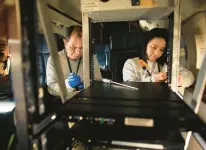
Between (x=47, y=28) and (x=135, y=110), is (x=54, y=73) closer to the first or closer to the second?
(x=47, y=28)

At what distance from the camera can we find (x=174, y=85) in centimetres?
110

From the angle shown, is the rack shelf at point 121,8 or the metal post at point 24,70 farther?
the rack shelf at point 121,8

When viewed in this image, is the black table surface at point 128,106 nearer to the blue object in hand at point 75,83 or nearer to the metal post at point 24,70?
the metal post at point 24,70

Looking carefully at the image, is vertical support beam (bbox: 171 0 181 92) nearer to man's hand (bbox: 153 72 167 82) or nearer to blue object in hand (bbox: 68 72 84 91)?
man's hand (bbox: 153 72 167 82)

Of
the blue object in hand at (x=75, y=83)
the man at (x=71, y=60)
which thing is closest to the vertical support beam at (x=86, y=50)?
the blue object in hand at (x=75, y=83)

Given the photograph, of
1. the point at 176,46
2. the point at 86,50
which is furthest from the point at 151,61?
the point at 86,50

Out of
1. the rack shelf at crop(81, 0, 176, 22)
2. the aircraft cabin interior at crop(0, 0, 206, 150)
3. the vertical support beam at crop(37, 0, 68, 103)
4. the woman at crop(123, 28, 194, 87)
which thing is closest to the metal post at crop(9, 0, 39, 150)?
the aircraft cabin interior at crop(0, 0, 206, 150)

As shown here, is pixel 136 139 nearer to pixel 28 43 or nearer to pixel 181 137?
pixel 181 137

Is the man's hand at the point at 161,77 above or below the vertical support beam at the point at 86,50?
below

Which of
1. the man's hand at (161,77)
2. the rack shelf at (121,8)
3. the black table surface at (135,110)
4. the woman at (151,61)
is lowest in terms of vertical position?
the black table surface at (135,110)

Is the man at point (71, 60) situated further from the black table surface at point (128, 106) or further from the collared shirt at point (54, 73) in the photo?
the black table surface at point (128, 106)

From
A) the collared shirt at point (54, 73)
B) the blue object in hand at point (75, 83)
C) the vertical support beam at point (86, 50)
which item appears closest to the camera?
the vertical support beam at point (86, 50)

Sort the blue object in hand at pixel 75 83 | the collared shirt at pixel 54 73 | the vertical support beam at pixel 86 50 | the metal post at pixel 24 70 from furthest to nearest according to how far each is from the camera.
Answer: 1. the collared shirt at pixel 54 73
2. the blue object in hand at pixel 75 83
3. the vertical support beam at pixel 86 50
4. the metal post at pixel 24 70

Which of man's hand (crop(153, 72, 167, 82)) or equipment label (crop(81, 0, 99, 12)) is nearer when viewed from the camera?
equipment label (crop(81, 0, 99, 12))
